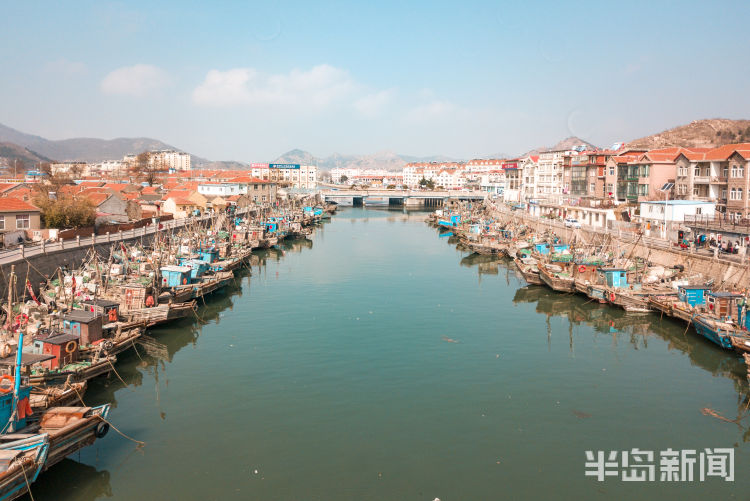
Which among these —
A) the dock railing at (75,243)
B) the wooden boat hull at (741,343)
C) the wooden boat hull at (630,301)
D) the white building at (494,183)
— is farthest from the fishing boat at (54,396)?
the white building at (494,183)

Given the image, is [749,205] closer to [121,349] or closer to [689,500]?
[689,500]

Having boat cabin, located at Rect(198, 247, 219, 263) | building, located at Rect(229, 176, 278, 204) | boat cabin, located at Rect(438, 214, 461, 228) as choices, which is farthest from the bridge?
boat cabin, located at Rect(198, 247, 219, 263)

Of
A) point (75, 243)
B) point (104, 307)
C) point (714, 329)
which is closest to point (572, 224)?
point (714, 329)

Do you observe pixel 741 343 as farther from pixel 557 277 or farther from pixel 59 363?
pixel 59 363

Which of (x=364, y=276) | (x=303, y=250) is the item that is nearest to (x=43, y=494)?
(x=364, y=276)

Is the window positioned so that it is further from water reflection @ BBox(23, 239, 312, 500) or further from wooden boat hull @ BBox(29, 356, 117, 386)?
wooden boat hull @ BBox(29, 356, 117, 386)

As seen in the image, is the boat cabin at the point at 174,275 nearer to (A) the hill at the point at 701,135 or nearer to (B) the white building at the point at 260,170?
(A) the hill at the point at 701,135
